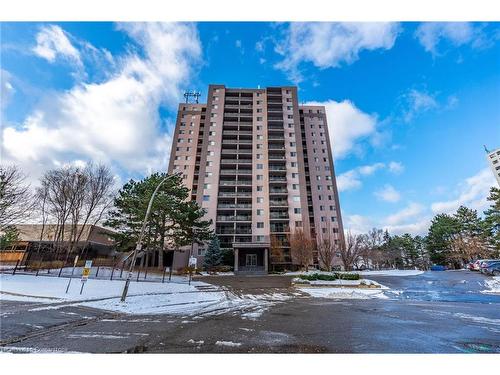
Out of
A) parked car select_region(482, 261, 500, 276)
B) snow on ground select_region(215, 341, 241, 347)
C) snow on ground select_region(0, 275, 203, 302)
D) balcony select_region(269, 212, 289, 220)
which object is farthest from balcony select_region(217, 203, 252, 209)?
snow on ground select_region(215, 341, 241, 347)

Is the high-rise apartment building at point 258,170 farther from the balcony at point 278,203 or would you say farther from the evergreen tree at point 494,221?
the evergreen tree at point 494,221

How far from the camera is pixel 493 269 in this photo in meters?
24.2

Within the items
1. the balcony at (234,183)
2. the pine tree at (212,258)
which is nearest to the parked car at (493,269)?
the pine tree at (212,258)

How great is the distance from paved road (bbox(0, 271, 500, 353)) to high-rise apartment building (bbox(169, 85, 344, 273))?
27.3 metres

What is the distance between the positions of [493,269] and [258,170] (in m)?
35.7

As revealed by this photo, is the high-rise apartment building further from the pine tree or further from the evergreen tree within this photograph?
the evergreen tree

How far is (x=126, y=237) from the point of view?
2850 centimetres

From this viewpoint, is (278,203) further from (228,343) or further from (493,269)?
(228,343)

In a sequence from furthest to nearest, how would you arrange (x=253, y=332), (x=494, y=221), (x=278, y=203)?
(x=278, y=203)
(x=494, y=221)
(x=253, y=332)

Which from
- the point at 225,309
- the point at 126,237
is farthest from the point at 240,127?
the point at 225,309

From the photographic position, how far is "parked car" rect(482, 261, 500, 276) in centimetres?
2391

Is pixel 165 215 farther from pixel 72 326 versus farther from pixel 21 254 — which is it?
pixel 72 326

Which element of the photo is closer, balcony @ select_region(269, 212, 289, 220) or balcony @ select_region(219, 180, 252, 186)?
balcony @ select_region(269, 212, 289, 220)

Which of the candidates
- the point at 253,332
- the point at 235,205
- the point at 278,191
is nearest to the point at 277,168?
the point at 278,191
